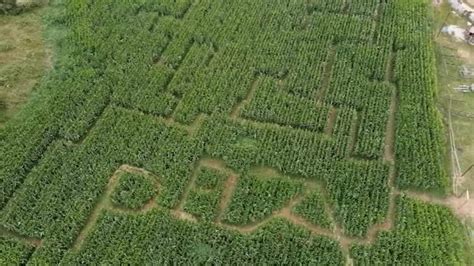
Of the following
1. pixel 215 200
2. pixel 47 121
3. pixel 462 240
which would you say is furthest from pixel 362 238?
pixel 47 121

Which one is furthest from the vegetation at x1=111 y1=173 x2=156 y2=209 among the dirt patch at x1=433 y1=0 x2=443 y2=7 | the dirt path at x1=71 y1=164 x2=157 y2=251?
the dirt patch at x1=433 y1=0 x2=443 y2=7

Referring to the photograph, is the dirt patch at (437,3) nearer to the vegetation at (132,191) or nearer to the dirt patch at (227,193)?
the dirt patch at (227,193)

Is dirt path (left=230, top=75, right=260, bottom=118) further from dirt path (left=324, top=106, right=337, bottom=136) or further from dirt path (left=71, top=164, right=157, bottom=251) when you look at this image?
dirt path (left=71, top=164, right=157, bottom=251)

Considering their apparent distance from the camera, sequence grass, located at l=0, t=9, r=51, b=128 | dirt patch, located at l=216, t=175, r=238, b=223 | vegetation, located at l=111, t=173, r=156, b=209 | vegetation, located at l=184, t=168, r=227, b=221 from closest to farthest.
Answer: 1. vegetation, located at l=184, t=168, r=227, b=221
2. dirt patch, located at l=216, t=175, r=238, b=223
3. vegetation, located at l=111, t=173, r=156, b=209
4. grass, located at l=0, t=9, r=51, b=128

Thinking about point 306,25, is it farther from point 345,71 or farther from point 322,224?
point 322,224

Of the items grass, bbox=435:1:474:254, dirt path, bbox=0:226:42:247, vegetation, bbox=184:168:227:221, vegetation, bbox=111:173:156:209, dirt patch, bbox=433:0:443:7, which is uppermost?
Result: dirt patch, bbox=433:0:443:7

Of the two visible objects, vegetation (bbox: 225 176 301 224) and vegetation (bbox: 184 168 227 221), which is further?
vegetation (bbox: 184 168 227 221)
